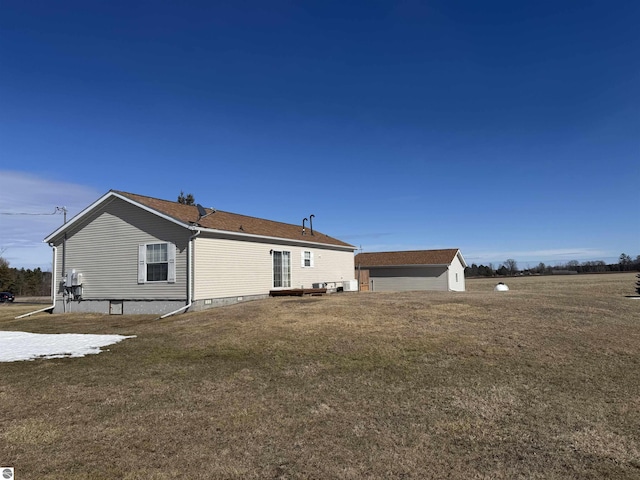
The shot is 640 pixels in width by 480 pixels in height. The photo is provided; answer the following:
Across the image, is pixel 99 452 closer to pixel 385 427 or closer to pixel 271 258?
pixel 385 427

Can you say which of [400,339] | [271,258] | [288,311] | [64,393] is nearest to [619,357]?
[400,339]

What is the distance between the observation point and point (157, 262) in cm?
1655

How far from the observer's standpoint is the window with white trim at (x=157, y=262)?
16094 mm

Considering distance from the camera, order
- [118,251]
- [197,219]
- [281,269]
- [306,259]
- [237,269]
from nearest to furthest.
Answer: [197,219] → [118,251] → [237,269] → [281,269] → [306,259]

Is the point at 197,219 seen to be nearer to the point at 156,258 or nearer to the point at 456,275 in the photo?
the point at 156,258

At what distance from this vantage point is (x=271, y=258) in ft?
66.4

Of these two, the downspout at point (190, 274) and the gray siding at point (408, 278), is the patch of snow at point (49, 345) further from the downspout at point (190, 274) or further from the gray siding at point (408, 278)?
the gray siding at point (408, 278)

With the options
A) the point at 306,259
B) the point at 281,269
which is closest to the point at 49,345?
the point at 281,269

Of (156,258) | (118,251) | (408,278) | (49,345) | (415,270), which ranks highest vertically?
(118,251)

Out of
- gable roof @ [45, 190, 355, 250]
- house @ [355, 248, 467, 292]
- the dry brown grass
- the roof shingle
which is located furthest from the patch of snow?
house @ [355, 248, 467, 292]

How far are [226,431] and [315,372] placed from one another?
273 centimetres

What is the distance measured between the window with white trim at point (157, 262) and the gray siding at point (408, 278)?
22040mm

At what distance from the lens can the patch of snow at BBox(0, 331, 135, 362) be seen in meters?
9.25

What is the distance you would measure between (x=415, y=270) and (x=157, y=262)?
75.7ft
